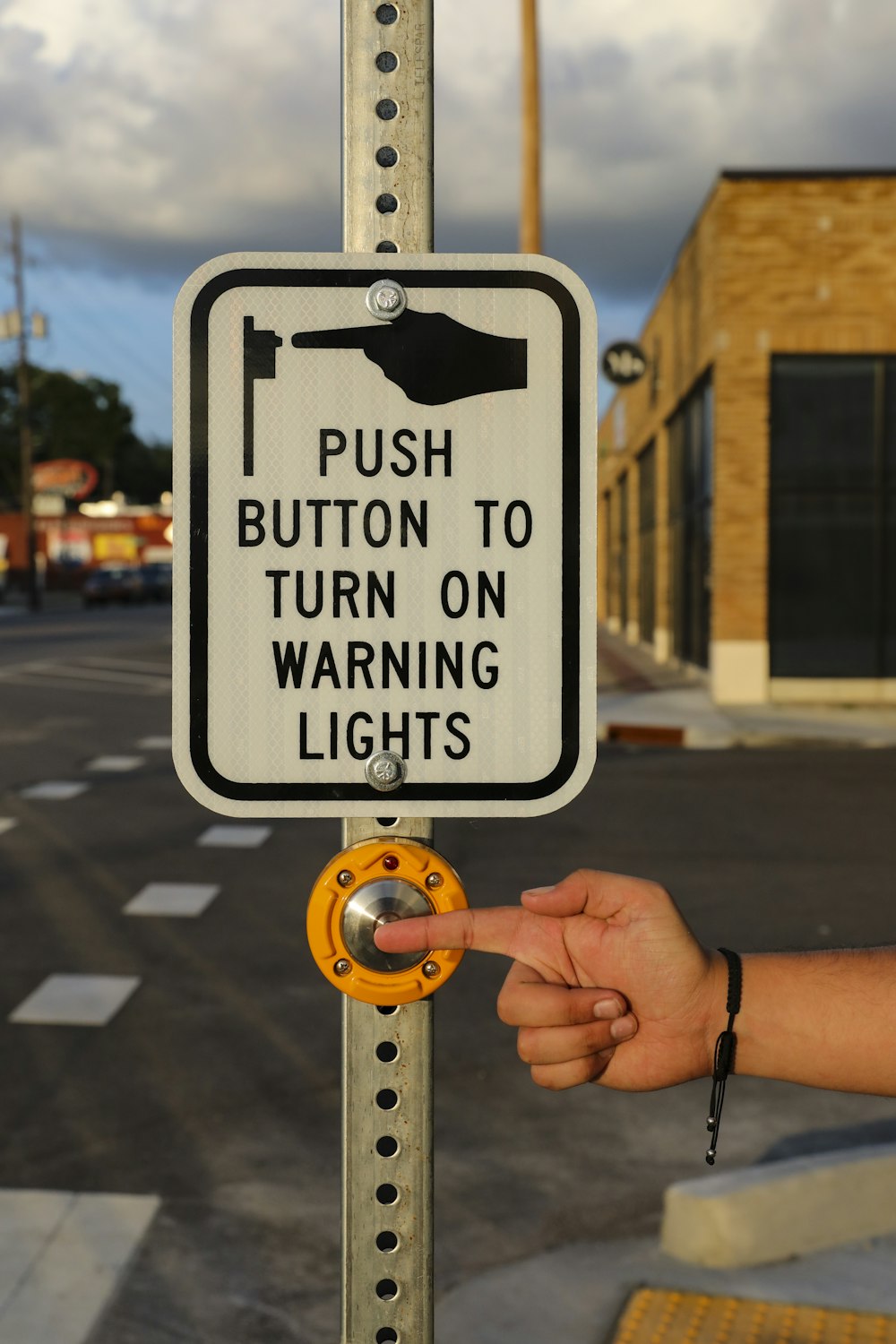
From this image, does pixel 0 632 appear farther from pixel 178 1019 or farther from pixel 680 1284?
pixel 680 1284

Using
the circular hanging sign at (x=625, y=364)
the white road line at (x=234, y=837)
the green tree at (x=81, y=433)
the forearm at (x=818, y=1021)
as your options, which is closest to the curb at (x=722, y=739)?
the white road line at (x=234, y=837)

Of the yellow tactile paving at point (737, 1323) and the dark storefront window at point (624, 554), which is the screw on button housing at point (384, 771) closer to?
the yellow tactile paving at point (737, 1323)

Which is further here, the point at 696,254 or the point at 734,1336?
the point at 696,254

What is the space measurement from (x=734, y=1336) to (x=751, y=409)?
1601cm

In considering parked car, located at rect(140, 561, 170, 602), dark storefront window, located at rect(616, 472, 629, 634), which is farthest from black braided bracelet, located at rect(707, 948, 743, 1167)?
parked car, located at rect(140, 561, 170, 602)

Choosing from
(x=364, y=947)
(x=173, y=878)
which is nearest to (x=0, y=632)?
(x=173, y=878)

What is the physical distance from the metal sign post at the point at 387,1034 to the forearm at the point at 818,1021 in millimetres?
386

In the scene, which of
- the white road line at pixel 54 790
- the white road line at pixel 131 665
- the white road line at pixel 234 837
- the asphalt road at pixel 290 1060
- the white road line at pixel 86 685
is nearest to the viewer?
the asphalt road at pixel 290 1060

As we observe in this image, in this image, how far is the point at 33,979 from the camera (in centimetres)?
639

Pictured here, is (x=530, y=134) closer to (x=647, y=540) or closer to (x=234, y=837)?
(x=234, y=837)

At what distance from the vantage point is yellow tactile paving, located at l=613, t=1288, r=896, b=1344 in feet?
10.9

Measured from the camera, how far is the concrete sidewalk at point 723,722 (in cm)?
1484

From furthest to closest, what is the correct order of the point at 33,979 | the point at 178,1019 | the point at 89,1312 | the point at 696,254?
1. the point at 696,254
2. the point at 33,979
3. the point at 178,1019
4. the point at 89,1312

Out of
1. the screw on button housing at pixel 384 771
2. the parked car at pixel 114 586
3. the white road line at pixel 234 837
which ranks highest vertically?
the screw on button housing at pixel 384 771
